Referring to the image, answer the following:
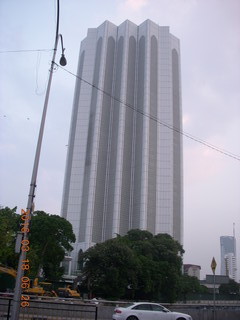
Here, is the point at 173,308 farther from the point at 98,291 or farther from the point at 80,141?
the point at 80,141

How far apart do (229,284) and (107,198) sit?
4875 centimetres

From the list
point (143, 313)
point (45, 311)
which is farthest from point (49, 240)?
point (45, 311)

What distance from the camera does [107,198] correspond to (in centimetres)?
12650

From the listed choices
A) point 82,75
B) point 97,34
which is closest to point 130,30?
point 97,34

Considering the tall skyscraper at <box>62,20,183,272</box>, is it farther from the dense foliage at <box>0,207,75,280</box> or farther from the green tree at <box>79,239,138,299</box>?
the green tree at <box>79,239,138,299</box>

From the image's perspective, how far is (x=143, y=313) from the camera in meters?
21.2

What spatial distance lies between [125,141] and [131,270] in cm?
8420

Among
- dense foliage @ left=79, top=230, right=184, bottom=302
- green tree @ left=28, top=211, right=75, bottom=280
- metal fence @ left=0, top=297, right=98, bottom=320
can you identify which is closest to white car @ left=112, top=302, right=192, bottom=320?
metal fence @ left=0, top=297, right=98, bottom=320

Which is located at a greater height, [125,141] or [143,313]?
[125,141]

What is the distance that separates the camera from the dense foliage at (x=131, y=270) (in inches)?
1882

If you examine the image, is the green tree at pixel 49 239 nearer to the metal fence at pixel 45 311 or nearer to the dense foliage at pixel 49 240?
the dense foliage at pixel 49 240

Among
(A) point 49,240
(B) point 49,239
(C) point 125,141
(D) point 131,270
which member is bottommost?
(D) point 131,270

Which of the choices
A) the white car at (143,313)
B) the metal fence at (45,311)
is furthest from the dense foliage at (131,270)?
the metal fence at (45,311)

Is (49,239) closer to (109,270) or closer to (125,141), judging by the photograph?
(109,270)
